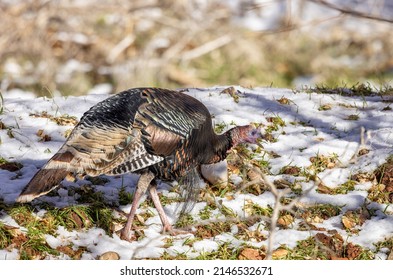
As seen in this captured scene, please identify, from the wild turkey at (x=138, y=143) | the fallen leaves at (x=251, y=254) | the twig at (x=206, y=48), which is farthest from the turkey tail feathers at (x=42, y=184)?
the twig at (x=206, y=48)

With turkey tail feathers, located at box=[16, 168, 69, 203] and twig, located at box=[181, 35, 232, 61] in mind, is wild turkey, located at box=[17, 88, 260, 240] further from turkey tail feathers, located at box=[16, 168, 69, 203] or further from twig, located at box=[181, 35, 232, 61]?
twig, located at box=[181, 35, 232, 61]

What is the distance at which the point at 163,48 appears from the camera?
10898 millimetres

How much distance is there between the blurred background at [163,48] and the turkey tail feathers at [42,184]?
20.6ft

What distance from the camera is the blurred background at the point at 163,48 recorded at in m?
10.1

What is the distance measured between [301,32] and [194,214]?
24.2ft

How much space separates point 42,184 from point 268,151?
1969mm

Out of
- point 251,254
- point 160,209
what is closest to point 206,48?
point 160,209

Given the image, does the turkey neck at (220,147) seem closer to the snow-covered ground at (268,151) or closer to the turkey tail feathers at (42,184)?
the snow-covered ground at (268,151)

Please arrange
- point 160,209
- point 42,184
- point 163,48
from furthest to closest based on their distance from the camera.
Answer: point 163,48, point 160,209, point 42,184

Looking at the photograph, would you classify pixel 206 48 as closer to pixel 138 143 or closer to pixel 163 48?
pixel 163 48

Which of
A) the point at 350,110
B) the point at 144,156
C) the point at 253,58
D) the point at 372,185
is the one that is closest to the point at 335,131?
the point at 350,110

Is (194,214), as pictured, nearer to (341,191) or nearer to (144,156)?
(144,156)

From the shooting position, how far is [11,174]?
4.58 meters

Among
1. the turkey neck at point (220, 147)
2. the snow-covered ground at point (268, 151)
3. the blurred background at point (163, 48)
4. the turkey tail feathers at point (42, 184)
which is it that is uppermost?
the turkey tail feathers at point (42, 184)
